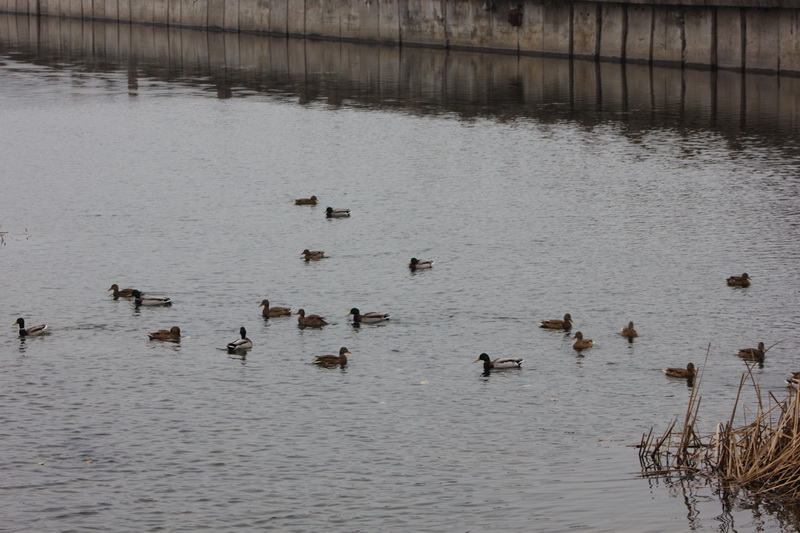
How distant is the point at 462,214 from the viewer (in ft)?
155

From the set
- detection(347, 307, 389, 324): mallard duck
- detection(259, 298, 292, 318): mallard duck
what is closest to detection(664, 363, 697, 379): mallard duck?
detection(347, 307, 389, 324): mallard duck

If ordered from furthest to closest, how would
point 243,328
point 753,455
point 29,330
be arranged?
point 29,330, point 243,328, point 753,455

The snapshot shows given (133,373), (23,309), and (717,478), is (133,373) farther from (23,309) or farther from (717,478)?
(717,478)

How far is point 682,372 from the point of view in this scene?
29328 millimetres

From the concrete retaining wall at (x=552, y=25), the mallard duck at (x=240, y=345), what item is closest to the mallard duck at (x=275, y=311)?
the mallard duck at (x=240, y=345)

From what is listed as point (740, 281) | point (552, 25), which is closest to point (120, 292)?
point (740, 281)

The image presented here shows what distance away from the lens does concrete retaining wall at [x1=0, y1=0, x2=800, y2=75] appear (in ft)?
249

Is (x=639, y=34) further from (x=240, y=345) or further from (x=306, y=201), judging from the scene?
(x=240, y=345)

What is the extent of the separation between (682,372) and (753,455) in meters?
7.53

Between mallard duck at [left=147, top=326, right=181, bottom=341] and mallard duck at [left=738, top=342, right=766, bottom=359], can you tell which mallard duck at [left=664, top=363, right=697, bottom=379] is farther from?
mallard duck at [left=147, top=326, right=181, bottom=341]

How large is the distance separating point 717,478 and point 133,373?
13.7 meters

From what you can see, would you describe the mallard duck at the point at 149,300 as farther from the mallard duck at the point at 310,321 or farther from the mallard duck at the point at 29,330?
the mallard duck at the point at 310,321

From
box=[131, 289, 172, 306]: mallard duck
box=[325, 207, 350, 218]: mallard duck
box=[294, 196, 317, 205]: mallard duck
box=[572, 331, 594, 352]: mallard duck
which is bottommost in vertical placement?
box=[572, 331, 594, 352]: mallard duck

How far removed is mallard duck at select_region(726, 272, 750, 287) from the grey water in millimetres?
442
